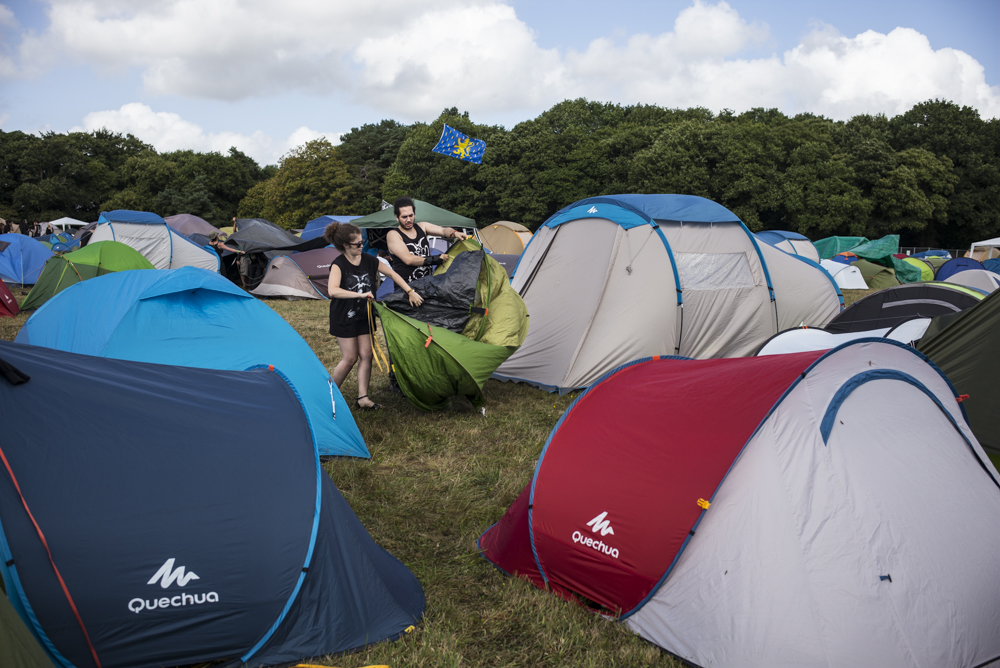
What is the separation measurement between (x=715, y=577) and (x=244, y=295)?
3.76m

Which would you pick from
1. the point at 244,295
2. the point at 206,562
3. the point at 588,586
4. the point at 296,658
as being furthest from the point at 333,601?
the point at 244,295

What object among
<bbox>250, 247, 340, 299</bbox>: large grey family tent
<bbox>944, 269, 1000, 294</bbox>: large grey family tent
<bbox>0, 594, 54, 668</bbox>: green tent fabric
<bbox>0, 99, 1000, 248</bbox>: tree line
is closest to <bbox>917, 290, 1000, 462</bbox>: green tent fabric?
<bbox>0, 594, 54, 668</bbox>: green tent fabric

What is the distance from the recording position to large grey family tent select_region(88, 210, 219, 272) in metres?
15.1

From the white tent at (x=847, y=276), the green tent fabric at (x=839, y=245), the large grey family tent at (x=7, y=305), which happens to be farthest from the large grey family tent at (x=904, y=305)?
the green tent fabric at (x=839, y=245)

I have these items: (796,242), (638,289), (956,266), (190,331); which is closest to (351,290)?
(190,331)

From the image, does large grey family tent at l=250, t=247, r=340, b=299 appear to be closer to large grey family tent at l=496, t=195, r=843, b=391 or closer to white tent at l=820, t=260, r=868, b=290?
large grey family tent at l=496, t=195, r=843, b=391

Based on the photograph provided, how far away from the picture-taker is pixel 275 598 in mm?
2439

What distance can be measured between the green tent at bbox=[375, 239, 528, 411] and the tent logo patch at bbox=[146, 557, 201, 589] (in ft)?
10.4

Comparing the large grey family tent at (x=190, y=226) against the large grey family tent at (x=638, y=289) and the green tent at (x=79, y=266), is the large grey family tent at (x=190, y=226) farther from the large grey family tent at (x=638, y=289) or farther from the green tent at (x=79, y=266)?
the large grey family tent at (x=638, y=289)

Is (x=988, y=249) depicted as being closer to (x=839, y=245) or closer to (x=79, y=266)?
(x=839, y=245)

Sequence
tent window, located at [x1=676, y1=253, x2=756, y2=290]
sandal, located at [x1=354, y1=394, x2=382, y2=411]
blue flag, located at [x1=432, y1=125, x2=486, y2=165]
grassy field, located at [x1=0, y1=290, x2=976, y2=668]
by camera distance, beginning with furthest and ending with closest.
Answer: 1. blue flag, located at [x1=432, y1=125, x2=486, y2=165]
2. tent window, located at [x1=676, y1=253, x2=756, y2=290]
3. sandal, located at [x1=354, y1=394, x2=382, y2=411]
4. grassy field, located at [x1=0, y1=290, x2=976, y2=668]

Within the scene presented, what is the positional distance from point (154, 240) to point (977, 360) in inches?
624

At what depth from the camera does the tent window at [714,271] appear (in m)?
7.35

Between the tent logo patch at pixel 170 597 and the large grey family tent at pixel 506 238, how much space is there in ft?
69.9
